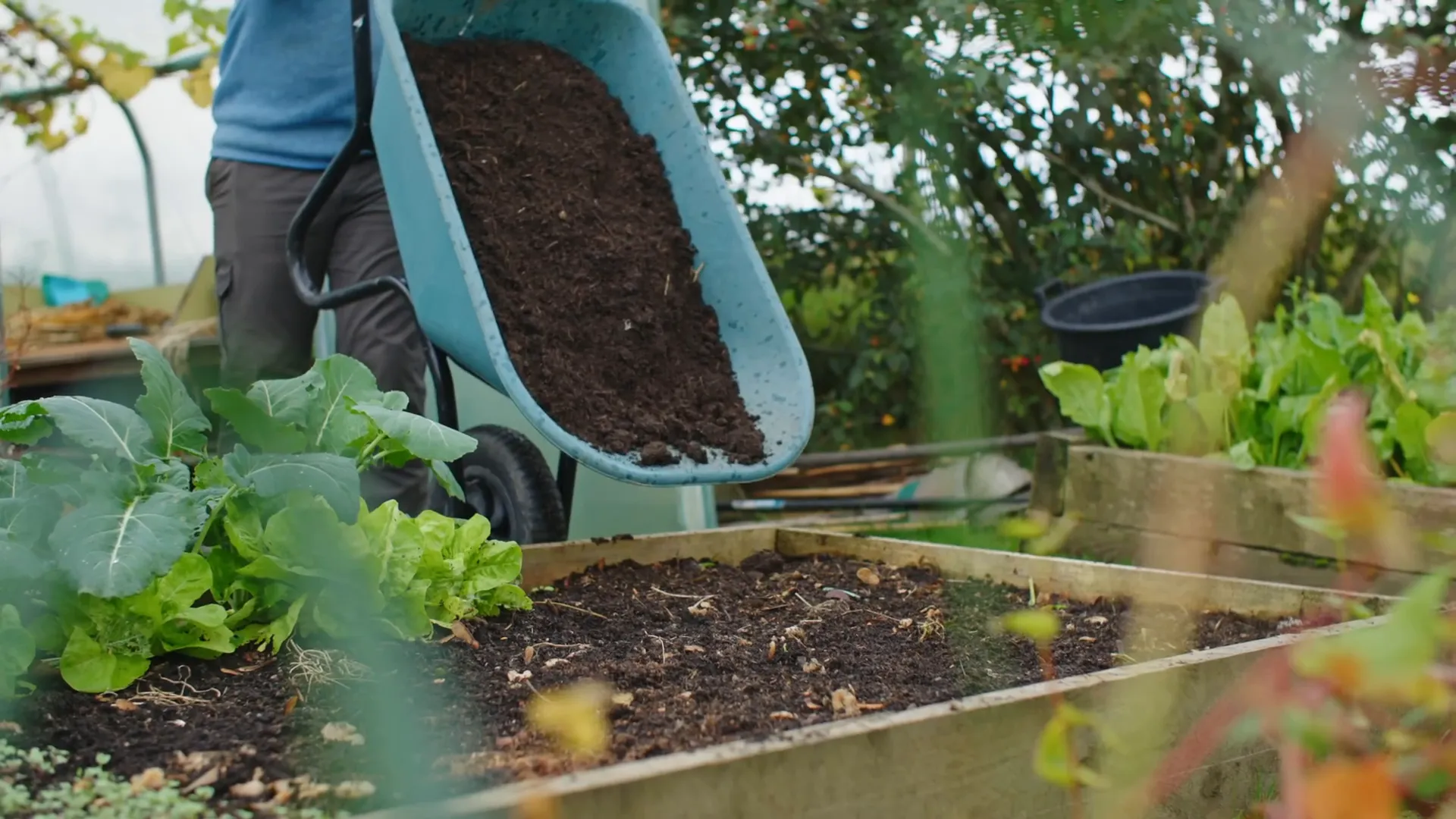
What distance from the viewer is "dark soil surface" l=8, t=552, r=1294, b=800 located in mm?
1021

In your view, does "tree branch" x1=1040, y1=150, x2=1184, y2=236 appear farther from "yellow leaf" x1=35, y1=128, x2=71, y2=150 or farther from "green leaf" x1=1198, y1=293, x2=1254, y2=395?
"yellow leaf" x1=35, y1=128, x2=71, y2=150

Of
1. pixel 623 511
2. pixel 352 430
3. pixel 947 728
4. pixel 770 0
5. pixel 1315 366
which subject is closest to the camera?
pixel 947 728

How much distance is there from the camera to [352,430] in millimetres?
1354

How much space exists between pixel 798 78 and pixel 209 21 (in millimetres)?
1801

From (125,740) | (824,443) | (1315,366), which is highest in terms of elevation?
(1315,366)

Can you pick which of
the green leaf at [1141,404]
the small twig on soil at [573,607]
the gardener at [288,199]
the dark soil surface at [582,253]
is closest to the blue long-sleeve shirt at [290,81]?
the gardener at [288,199]

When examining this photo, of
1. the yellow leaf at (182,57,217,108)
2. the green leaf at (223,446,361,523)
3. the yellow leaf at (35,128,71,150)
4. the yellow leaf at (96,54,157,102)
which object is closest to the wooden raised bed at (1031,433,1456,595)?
Result: the green leaf at (223,446,361,523)

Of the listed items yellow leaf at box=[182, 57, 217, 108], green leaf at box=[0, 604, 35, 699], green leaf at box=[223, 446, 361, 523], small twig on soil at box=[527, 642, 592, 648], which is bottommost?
small twig on soil at box=[527, 642, 592, 648]

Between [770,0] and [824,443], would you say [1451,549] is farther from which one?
[824,443]

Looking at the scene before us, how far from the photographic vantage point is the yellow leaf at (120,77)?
10.5 feet

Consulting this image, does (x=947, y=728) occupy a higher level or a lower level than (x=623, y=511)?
higher

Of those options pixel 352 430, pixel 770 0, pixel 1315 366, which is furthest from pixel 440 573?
pixel 770 0

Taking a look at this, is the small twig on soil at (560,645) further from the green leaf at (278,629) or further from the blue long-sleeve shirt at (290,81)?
the blue long-sleeve shirt at (290,81)

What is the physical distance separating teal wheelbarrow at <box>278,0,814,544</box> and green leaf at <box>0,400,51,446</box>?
1.89 ft
